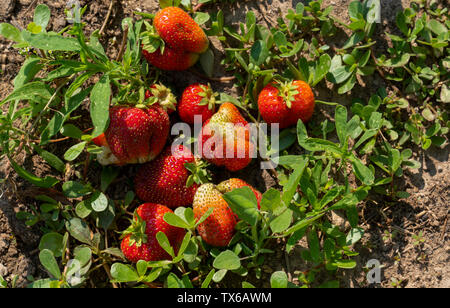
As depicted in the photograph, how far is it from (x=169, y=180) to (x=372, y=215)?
0.79 m

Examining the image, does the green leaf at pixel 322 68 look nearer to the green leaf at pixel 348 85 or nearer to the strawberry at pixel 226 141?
the green leaf at pixel 348 85

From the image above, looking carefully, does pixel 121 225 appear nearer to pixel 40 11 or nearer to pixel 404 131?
pixel 40 11

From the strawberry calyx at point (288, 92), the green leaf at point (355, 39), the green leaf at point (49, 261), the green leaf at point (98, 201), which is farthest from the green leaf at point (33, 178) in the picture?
the green leaf at point (355, 39)

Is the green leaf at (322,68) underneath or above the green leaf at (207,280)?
above

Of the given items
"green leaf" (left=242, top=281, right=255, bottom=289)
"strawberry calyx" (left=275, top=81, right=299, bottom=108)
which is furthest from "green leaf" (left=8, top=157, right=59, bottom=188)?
"strawberry calyx" (left=275, top=81, right=299, bottom=108)

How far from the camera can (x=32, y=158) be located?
5.85ft

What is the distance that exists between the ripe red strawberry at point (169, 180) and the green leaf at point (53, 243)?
0.33 m

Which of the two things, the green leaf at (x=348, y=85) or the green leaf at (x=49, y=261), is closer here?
→ the green leaf at (x=49, y=261)

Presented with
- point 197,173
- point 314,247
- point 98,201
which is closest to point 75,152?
point 98,201

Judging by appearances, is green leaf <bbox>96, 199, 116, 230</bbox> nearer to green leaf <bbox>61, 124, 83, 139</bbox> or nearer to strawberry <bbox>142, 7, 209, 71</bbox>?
green leaf <bbox>61, 124, 83, 139</bbox>

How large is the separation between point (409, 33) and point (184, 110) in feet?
3.02

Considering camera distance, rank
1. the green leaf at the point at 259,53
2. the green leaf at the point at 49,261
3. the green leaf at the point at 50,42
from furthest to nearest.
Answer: the green leaf at the point at 259,53 < the green leaf at the point at 49,261 < the green leaf at the point at 50,42

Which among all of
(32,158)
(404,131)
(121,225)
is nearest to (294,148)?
(404,131)

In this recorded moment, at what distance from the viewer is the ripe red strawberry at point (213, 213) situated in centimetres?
165
